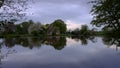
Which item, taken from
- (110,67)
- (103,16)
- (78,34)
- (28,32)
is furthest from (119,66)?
(78,34)

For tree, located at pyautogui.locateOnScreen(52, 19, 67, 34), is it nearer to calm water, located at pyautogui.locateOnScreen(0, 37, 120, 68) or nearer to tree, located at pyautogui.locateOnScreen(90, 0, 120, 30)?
calm water, located at pyautogui.locateOnScreen(0, 37, 120, 68)

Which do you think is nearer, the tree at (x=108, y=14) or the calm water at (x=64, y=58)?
the tree at (x=108, y=14)

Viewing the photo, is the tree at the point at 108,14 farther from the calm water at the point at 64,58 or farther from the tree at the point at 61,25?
the tree at the point at 61,25

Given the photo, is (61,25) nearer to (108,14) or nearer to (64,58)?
(64,58)

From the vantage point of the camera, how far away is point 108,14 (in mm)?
7840

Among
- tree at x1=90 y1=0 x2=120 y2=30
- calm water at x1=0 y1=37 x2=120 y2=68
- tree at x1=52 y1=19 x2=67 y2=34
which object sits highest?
tree at x1=52 y1=19 x2=67 y2=34

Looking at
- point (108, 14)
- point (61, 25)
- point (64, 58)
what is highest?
point (61, 25)

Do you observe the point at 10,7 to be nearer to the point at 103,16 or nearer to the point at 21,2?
the point at 21,2

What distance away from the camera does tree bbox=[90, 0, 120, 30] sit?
7352 mm

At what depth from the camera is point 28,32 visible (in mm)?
92188

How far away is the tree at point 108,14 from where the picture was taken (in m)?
7.35

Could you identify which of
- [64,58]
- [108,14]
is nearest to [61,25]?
[64,58]

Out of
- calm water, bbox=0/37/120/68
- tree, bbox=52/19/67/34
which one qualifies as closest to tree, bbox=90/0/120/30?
calm water, bbox=0/37/120/68

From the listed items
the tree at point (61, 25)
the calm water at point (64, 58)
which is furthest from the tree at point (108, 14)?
the tree at point (61, 25)
